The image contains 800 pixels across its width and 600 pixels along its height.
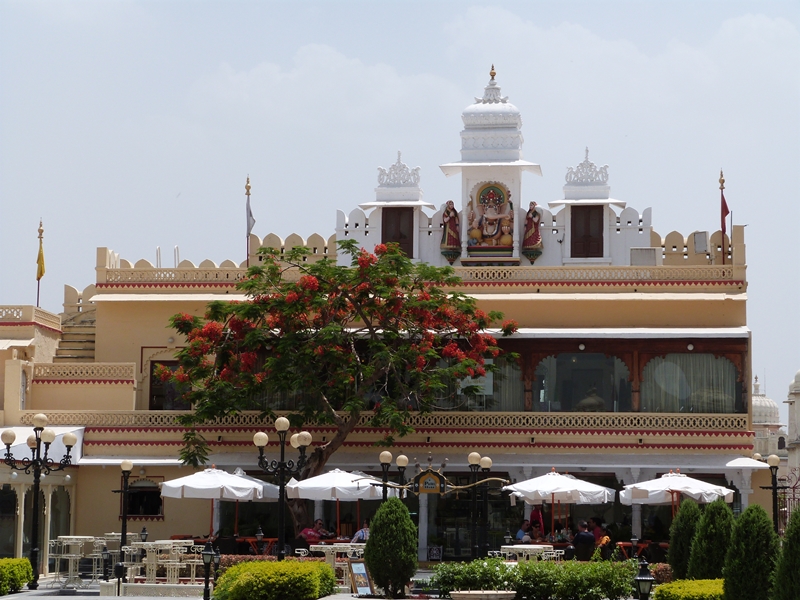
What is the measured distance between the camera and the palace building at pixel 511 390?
3238cm

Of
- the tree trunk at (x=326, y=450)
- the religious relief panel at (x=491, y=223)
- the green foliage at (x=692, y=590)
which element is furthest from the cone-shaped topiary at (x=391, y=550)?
the religious relief panel at (x=491, y=223)

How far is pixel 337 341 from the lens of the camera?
103 ft

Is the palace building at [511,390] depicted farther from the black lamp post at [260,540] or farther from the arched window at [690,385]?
the black lamp post at [260,540]

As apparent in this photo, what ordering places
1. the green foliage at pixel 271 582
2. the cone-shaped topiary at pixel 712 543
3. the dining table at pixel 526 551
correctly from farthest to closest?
the dining table at pixel 526 551 < the green foliage at pixel 271 582 < the cone-shaped topiary at pixel 712 543

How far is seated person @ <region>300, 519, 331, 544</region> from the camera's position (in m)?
28.8

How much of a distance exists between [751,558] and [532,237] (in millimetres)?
20259

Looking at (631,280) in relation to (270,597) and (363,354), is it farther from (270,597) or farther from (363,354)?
(270,597)

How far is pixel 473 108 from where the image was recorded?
38594 mm

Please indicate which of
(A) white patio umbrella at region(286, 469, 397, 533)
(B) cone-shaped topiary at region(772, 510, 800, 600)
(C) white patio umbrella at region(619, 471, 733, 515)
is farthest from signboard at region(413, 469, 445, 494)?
(B) cone-shaped topiary at region(772, 510, 800, 600)

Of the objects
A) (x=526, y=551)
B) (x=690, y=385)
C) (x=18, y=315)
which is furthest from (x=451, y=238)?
(x=526, y=551)

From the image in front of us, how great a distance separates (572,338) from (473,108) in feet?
27.2

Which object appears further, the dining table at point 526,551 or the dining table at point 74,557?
the dining table at point 74,557

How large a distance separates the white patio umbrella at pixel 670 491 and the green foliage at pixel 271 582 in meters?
8.99

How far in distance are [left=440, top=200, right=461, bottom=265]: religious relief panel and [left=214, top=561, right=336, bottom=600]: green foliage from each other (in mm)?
16612
